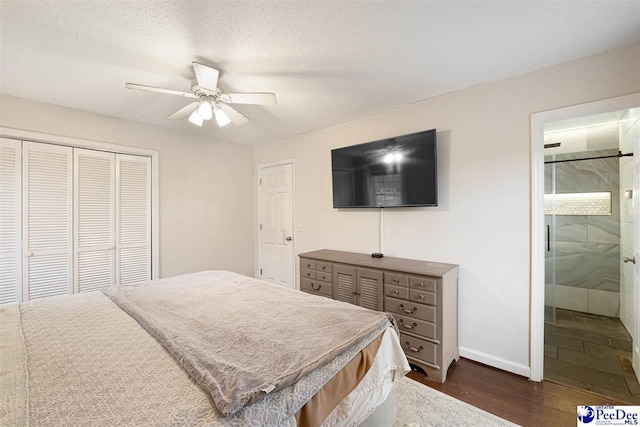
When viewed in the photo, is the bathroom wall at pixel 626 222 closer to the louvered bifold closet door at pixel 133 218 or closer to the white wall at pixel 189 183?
the white wall at pixel 189 183

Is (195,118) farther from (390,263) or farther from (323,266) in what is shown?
(390,263)

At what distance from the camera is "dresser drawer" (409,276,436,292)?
218 centimetres

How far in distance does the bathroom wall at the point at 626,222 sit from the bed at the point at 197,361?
9.37ft

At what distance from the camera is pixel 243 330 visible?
1.38 metres

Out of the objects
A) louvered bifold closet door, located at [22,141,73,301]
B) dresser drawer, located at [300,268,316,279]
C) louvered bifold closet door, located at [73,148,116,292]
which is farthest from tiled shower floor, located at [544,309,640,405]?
louvered bifold closet door, located at [22,141,73,301]

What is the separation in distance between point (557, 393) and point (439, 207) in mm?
1623

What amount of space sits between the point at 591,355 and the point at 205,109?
405 cm

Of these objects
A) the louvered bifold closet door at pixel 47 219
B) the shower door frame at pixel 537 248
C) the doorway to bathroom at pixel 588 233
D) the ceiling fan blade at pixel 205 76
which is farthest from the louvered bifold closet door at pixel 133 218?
the doorway to bathroom at pixel 588 233

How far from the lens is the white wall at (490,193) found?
204 centimetres

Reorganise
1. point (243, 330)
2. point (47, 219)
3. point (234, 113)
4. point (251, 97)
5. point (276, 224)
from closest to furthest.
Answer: point (243, 330) < point (251, 97) < point (234, 113) < point (47, 219) < point (276, 224)

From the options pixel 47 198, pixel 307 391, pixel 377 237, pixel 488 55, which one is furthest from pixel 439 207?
pixel 47 198

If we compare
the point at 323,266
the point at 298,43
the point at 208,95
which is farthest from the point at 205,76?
the point at 323,266

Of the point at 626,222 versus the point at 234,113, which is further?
the point at 626,222

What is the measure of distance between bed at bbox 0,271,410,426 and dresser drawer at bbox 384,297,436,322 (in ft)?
2.51
